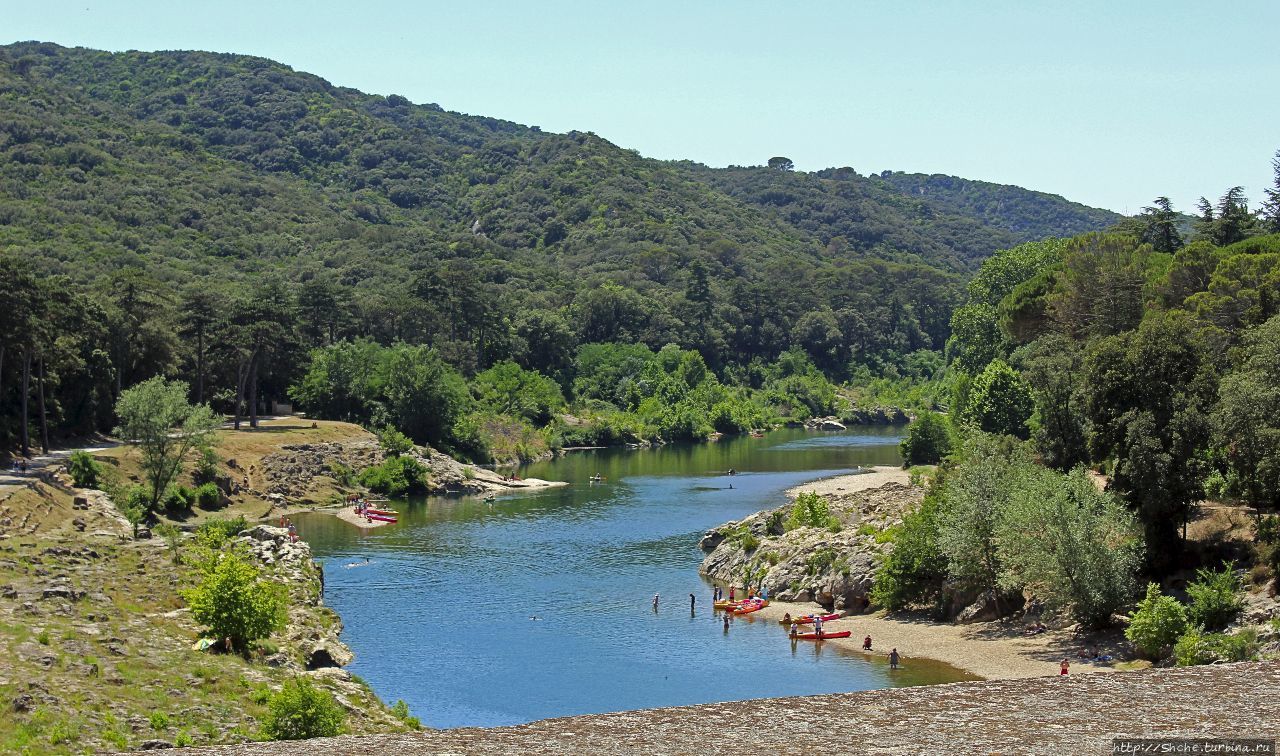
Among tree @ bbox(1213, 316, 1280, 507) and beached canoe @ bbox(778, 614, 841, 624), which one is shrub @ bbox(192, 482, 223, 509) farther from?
tree @ bbox(1213, 316, 1280, 507)

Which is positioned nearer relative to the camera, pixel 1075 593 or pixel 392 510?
pixel 1075 593

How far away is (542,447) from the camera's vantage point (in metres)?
122

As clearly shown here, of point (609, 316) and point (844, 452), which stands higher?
point (609, 316)

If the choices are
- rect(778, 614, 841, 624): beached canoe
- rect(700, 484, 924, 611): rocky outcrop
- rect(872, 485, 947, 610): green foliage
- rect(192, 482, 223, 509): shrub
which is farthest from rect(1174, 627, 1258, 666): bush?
rect(192, 482, 223, 509): shrub

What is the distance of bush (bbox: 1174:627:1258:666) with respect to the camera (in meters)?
37.6

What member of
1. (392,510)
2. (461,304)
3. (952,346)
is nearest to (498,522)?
(392,510)

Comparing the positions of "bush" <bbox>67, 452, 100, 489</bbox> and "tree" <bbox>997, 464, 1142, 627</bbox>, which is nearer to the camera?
"tree" <bbox>997, 464, 1142, 627</bbox>

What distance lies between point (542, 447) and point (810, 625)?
7229cm

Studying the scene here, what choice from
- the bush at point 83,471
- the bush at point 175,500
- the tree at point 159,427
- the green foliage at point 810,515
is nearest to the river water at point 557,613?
the green foliage at point 810,515

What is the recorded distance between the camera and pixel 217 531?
62406 millimetres

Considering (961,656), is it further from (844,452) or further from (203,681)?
(844,452)

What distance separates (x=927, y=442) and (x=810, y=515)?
32.7 meters

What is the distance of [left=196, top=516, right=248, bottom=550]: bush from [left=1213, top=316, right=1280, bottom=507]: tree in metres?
42.7

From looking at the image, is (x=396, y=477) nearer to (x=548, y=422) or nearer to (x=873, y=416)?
(x=548, y=422)
